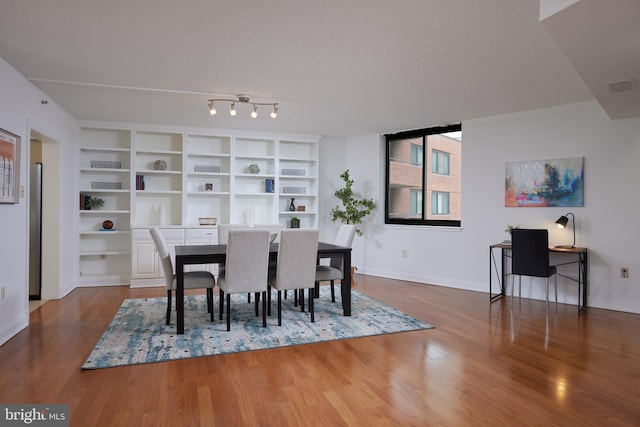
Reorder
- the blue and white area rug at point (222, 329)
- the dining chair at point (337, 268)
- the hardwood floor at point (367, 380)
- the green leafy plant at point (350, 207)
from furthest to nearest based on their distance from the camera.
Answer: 1. the green leafy plant at point (350, 207)
2. the dining chair at point (337, 268)
3. the blue and white area rug at point (222, 329)
4. the hardwood floor at point (367, 380)

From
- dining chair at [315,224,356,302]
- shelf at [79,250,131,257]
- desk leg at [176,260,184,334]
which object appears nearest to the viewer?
desk leg at [176,260,184,334]

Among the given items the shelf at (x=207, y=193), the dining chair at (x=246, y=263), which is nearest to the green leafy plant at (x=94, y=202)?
the shelf at (x=207, y=193)

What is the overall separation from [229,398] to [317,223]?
4722 millimetres

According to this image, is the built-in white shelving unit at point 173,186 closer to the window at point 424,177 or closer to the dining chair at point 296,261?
the window at point 424,177

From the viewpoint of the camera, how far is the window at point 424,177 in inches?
239

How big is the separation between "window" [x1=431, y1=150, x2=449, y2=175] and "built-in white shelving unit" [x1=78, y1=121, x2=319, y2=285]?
1.95 metres

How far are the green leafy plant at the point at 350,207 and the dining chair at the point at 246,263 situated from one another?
120 inches

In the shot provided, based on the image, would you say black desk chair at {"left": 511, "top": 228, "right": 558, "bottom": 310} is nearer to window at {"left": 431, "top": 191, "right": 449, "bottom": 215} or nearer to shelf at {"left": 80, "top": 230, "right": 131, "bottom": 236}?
window at {"left": 431, "top": 191, "right": 449, "bottom": 215}

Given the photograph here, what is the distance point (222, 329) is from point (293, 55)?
8.23 ft

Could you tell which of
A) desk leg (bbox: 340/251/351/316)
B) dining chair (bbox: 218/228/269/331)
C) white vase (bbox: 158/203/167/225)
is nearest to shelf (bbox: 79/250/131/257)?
white vase (bbox: 158/203/167/225)

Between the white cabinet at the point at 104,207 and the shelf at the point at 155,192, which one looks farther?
the shelf at the point at 155,192

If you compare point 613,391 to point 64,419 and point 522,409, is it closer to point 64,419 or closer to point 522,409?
point 522,409

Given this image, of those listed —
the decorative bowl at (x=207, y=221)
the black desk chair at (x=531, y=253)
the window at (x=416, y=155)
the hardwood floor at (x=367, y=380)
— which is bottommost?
the hardwood floor at (x=367, y=380)

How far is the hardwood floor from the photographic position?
7.22ft
